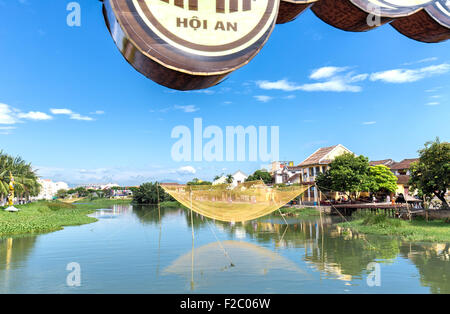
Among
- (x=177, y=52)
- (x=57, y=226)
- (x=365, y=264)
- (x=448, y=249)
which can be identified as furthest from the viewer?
(x=57, y=226)

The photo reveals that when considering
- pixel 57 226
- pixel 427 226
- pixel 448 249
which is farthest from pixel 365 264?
pixel 57 226

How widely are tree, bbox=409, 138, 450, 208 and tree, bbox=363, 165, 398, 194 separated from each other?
33.7ft

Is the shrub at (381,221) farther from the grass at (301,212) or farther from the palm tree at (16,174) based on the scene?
the palm tree at (16,174)

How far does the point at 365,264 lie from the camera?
8.88m

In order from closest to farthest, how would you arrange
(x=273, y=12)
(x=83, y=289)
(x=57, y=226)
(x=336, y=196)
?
1. (x=273, y=12)
2. (x=83, y=289)
3. (x=57, y=226)
4. (x=336, y=196)

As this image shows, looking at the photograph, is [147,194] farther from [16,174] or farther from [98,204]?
[16,174]

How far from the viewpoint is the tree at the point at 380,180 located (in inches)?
1058

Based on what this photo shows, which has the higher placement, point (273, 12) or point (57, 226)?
point (273, 12)

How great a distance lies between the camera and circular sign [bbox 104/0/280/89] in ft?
→ 8.63

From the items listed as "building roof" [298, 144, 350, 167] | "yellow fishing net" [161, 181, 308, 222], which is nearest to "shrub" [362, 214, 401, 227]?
"yellow fishing net" [161, 181, 308, 222]

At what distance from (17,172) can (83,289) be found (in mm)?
32256

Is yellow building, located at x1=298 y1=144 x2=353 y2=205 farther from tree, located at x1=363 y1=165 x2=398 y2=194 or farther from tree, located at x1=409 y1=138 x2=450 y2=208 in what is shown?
tree, located at x1=409 y1=138 x2=450 y2=208
